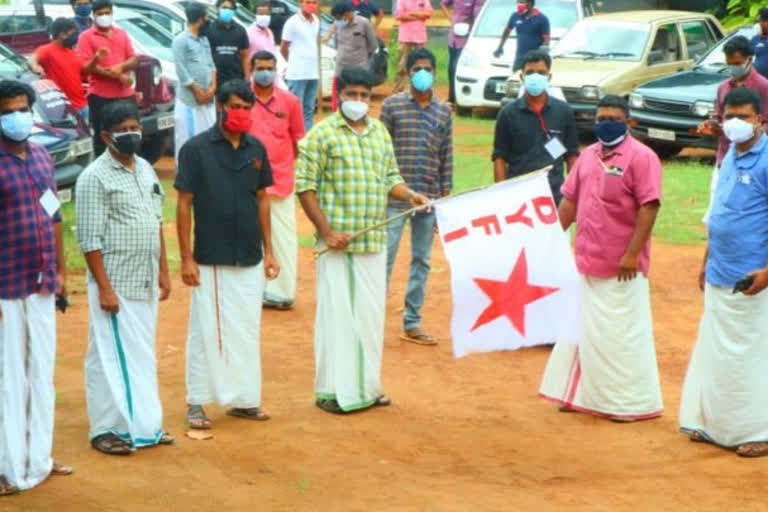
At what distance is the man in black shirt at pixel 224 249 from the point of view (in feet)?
27.4

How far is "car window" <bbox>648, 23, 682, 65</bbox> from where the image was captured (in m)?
A: 20.6

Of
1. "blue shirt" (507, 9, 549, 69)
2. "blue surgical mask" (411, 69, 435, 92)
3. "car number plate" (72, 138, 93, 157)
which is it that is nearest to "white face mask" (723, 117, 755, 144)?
"blue surgical mask" (411, 69, 435, 92)

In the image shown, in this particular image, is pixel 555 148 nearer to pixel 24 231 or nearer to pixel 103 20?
pixel 24 231

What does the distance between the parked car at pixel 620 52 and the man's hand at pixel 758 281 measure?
38.4 ft

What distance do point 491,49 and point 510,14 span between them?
0.75 m

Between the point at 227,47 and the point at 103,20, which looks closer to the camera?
the point at 103,20

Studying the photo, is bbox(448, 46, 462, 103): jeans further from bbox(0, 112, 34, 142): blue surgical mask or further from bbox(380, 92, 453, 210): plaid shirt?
bbox(0, 112, 34, 142): blue surgical mask

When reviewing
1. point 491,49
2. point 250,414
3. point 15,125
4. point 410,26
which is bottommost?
point 250,414

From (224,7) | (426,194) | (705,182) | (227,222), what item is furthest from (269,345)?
(705,182)

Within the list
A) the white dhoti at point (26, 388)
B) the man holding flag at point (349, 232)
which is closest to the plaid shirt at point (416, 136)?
the man holding flag at point (349, 232)

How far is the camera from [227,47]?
53.3 ft

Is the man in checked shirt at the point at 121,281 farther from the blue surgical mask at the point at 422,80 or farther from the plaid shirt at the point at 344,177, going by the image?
the blue surgical mask at the point at 422,80

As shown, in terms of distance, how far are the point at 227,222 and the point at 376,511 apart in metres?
2.01

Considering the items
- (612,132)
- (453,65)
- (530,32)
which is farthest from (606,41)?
(612,132)
